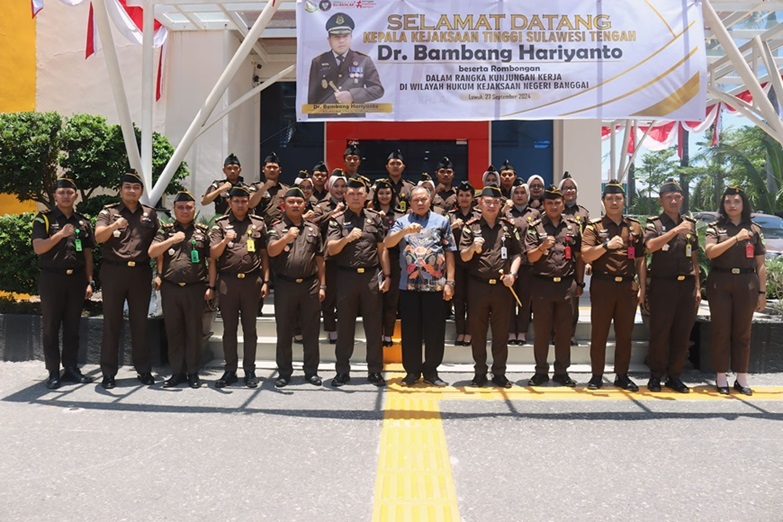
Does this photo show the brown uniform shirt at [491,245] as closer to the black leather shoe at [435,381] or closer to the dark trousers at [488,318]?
the dark trousers at [488,318]

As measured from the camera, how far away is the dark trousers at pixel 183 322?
231 inches

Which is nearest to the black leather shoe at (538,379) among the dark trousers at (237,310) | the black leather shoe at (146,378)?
the dark trousers at (237,310)

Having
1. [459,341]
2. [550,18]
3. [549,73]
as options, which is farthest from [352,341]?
[550,18]

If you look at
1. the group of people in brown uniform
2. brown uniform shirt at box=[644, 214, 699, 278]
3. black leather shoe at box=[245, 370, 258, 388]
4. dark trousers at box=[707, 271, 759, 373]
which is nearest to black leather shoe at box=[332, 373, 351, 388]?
the group of people in brown uniform

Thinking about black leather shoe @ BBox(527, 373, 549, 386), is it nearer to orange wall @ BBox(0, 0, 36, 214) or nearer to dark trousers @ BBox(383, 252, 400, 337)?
dark trousers @ BBox(383, 252, 400, 337)

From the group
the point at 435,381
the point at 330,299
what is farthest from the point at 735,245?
the point at 330,299

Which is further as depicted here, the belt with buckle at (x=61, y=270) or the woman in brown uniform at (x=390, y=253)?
the woman in brown uniform at (x=390, y=253)

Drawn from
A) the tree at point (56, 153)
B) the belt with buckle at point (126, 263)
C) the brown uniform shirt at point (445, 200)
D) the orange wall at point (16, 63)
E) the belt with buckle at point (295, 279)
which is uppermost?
the orange wall at point (16, 63)

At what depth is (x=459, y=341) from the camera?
6816 mm

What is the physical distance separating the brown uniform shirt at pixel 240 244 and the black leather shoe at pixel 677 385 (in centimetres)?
411

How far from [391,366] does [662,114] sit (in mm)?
3860

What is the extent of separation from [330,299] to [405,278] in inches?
48.8

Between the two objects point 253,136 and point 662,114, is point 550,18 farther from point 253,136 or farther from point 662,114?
point 253,136

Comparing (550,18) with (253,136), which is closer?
(550,18)
